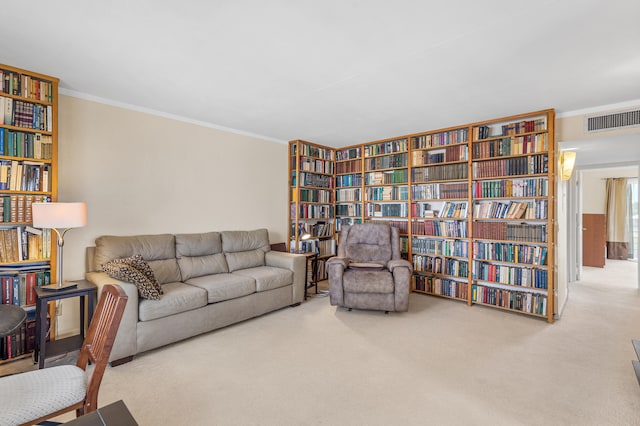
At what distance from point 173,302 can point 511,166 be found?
4063mm

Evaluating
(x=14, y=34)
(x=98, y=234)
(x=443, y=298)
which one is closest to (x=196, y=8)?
(x=14, y=34)

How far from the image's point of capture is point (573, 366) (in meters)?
2.43

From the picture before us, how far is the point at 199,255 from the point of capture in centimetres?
365

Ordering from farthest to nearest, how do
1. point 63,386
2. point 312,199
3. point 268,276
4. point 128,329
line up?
1. point 312,199
2. point 268,276
3. point 128,329
4. point 63,386

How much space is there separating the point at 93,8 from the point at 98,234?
218 centimetres

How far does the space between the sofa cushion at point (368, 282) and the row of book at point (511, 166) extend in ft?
6.02

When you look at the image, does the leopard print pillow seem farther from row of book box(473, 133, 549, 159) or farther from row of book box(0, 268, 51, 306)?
row of book box(473, 133, 549, 159)

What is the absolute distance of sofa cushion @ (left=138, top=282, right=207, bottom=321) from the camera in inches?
102

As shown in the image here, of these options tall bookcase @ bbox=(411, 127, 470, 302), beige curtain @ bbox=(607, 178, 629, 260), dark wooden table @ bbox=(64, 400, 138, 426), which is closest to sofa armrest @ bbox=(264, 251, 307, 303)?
tall bookcase @ bbox=(411, 127, 470, 302)

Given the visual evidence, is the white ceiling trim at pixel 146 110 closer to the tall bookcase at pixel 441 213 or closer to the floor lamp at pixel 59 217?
the floor lamp at pixel 59 217

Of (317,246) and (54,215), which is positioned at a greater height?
(54,215)

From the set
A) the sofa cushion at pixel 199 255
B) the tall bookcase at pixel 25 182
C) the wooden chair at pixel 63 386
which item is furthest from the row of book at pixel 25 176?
the wooden chair at pixel 63 386

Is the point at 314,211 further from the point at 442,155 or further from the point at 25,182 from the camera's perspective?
the point at 25,182

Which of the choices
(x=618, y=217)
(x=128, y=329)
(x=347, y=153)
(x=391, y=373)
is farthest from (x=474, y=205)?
(x=618, y=217)
